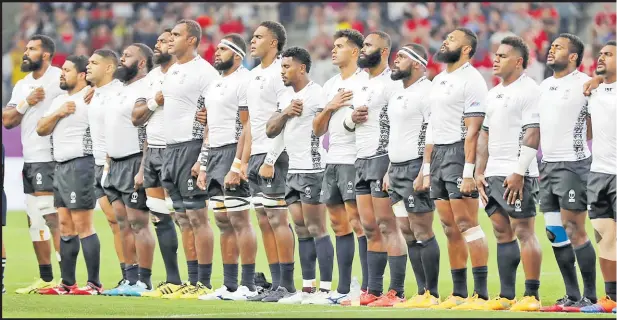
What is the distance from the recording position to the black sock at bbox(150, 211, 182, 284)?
1505cm

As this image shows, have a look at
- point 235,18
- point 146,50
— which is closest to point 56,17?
point 235,18

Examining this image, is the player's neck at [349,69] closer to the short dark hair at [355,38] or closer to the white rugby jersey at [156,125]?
the short dark hair at [355,38]

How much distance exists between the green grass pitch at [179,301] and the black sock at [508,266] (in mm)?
893

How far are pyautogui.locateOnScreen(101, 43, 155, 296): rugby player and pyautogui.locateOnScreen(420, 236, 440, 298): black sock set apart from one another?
11.4 ft

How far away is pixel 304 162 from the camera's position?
46.3ft

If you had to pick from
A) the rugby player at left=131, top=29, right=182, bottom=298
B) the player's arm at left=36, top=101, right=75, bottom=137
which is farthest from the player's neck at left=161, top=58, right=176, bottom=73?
the player's arm at left=36, top=101, right=75, bottom=137

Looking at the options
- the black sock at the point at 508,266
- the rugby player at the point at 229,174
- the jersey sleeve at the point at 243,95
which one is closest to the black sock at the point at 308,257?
the rugby player at the point at 229,174

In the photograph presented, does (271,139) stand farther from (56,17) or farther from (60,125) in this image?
(56,17)

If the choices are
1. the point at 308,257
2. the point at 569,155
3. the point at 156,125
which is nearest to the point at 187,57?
the point at 156,125

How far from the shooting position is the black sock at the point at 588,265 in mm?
12656

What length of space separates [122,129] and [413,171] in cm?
374

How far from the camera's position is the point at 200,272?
578 inches

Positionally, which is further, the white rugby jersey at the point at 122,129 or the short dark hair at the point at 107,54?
the short dark hair at the point at 107,54

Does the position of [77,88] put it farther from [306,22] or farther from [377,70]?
[306,22]
